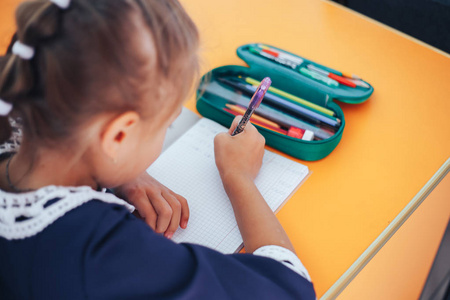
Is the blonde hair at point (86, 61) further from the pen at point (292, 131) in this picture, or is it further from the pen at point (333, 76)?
the pen at point (333, 76)

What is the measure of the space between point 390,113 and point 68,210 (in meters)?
0.66

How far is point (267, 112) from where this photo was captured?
80 centimetres

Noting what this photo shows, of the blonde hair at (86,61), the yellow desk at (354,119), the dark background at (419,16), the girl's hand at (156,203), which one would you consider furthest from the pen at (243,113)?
the dark background at (419,16)

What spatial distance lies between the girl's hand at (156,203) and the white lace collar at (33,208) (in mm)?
173

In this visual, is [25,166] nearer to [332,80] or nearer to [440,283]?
[332,80]

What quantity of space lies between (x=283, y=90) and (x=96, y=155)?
49 cm

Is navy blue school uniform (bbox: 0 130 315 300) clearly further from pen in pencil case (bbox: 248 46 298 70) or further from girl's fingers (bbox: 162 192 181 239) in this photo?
pen in pencil case (bbox: 248 46 298 70)

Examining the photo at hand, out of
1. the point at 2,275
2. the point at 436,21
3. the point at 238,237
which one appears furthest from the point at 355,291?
the point at 436,21

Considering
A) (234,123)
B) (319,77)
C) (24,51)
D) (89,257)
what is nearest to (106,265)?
(89,257)

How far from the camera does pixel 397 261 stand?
67 cm

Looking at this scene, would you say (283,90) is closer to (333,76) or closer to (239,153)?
(333,76)

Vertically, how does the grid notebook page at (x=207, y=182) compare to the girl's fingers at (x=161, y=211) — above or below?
above

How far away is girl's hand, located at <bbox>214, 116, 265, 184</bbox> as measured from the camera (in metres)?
0.69

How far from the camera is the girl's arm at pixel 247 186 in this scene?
23.3 inches
